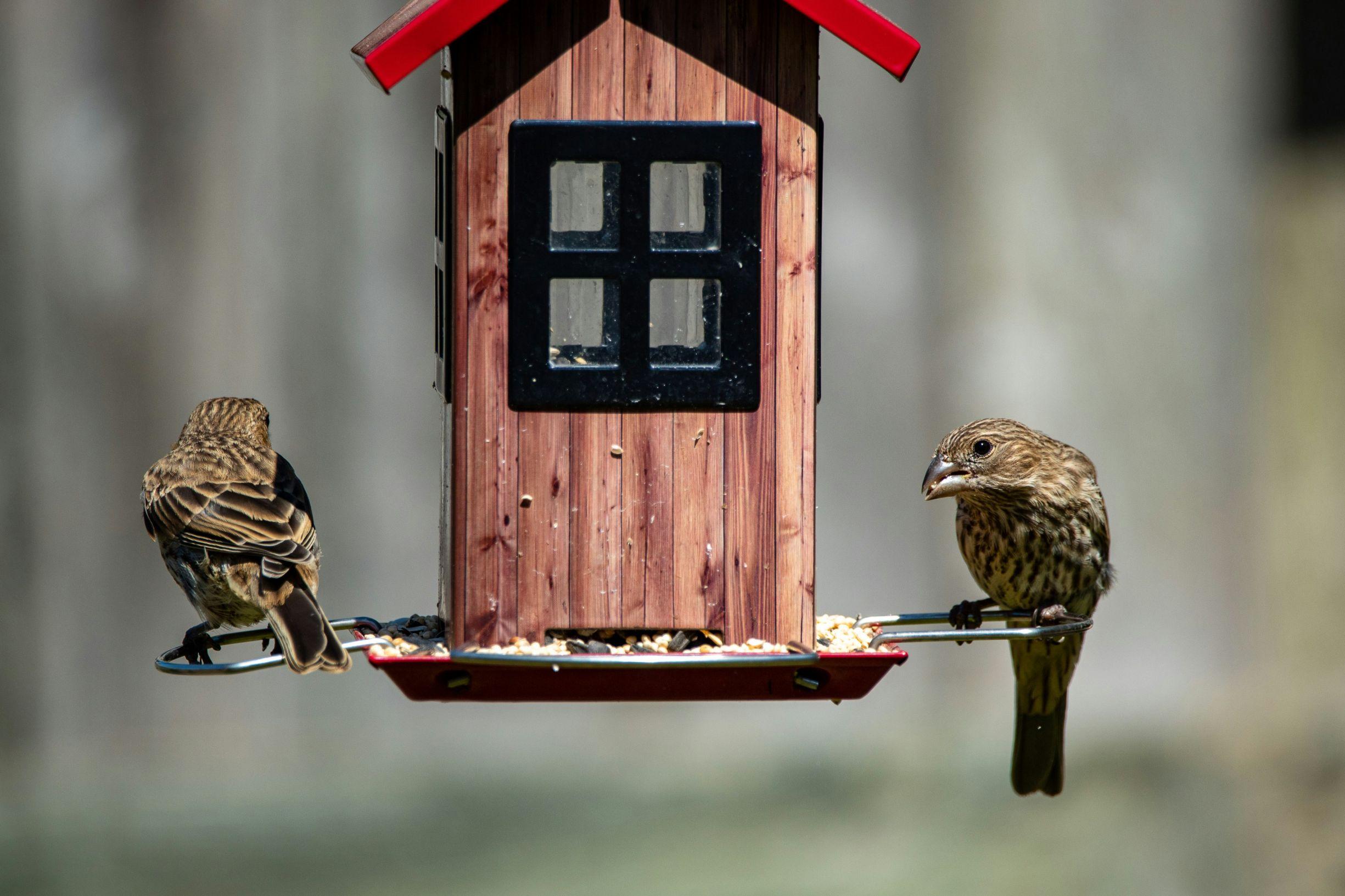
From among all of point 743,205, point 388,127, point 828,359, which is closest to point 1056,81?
point 828,359

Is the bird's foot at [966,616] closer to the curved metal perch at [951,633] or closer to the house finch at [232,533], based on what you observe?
the curved metal perch at [951,633]

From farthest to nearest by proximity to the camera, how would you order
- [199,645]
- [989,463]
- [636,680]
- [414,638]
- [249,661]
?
1. [989,463]
2. [199,645]
3. [414,638]
4. [249,661]
5. [636,680]

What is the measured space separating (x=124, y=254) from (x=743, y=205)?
3.23 metres

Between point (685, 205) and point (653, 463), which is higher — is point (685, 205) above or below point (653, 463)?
above

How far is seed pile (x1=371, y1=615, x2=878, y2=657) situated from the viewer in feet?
11.7

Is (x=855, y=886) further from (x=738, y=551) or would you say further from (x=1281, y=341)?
(x=738, y=551)

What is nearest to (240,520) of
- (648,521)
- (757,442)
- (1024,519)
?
(648,521)

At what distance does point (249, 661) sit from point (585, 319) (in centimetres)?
120

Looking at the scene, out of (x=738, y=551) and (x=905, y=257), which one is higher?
(x=905, y=257)

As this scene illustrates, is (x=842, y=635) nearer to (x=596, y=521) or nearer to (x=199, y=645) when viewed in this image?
(x=596, y=521)

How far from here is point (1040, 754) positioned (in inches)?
213

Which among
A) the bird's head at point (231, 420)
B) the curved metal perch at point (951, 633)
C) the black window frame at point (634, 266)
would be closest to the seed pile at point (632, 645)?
the curved metal perch at point (951, 633)

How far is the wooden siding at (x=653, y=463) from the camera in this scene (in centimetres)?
361

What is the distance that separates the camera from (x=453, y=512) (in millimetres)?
3670
